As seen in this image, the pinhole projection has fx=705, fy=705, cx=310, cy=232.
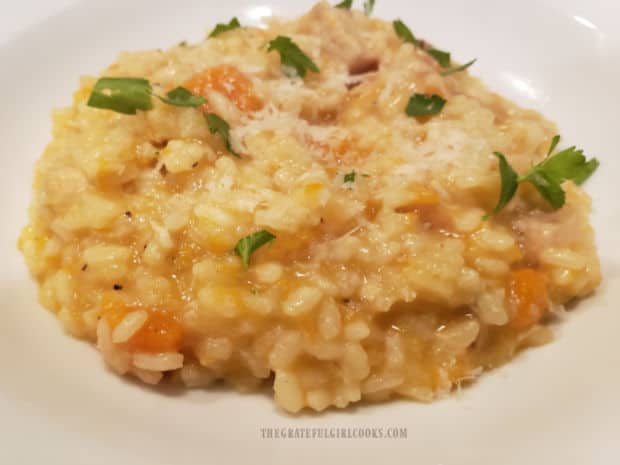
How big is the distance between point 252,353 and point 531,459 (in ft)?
2.96

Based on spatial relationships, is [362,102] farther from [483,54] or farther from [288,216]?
[483,54]

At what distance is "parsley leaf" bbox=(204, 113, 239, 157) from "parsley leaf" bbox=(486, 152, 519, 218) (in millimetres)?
960

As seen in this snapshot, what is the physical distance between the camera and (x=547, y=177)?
2592 mm

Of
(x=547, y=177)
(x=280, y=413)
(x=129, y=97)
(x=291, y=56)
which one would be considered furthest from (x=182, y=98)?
(x=547, y=177)

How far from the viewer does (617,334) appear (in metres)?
2.42

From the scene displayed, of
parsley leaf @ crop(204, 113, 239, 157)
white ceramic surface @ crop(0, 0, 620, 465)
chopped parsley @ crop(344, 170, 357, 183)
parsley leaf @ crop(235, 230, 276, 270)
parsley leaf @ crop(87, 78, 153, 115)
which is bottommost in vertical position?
white ceramic surface @ crop(0, 0, 620, 465)

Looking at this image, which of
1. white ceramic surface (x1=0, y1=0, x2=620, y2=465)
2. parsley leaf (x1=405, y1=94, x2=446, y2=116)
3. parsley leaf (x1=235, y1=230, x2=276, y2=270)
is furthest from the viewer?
parsley leaf (x1=405, y1=94, x2=446, y2=116)

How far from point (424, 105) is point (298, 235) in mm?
897

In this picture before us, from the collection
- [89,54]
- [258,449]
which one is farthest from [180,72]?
[258,449]

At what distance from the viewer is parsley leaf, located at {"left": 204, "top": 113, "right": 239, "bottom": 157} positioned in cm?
259

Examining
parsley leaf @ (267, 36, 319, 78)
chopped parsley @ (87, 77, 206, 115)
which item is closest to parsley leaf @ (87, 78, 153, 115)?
chopped parsley @ (87, 77, 206, 115)

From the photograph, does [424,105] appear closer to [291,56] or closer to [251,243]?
[291,56]

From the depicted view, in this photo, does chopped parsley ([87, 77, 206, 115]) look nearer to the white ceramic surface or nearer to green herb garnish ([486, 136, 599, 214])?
the white ceramic surface

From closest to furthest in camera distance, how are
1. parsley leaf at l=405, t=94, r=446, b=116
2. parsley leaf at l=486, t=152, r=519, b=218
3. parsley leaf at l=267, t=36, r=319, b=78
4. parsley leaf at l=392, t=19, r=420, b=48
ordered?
1. parsley leaf at l=486, t=152, r=519, b=218
2. parsley leaf at l=405, t=94, r=446, b=116
3. parsley leaf at l=267, t=36, r=319, b=78
4. parsley leaf at l=392, t=19, r=420, b=48
